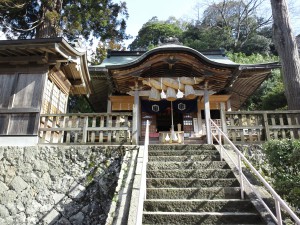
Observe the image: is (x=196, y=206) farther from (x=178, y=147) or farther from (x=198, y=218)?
(x=178, y=147)

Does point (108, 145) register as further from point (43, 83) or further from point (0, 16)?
point (0, 16)

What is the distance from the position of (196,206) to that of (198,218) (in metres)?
0.34

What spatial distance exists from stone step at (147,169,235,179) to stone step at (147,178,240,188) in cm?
26

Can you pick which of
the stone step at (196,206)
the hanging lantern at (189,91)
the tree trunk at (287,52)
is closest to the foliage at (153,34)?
the tree trunk at (287,52)

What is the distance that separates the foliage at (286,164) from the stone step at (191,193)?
0.94 meters

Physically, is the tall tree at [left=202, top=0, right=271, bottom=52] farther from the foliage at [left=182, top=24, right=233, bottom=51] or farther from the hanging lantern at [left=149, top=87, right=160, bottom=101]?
the hanging lantern at [left=149, top=87, right=160, bottom=101]

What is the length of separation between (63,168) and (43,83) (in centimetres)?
299

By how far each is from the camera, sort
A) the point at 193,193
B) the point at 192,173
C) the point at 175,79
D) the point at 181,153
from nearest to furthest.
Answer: the point at 193,193, the point at 192,173, the point at 181,153, the point at 175,79

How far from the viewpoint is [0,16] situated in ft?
48.0

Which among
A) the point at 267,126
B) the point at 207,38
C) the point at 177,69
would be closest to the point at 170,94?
the point at 177,69

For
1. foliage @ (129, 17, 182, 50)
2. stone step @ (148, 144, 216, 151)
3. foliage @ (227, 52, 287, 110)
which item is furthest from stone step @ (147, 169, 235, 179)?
foliage @ (129, 17, 182, 50)

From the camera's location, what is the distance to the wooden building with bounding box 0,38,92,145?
766 centimetres

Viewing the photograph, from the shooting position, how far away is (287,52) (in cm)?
970

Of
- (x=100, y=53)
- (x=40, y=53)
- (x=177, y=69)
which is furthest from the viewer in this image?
(x=100, y=53)
